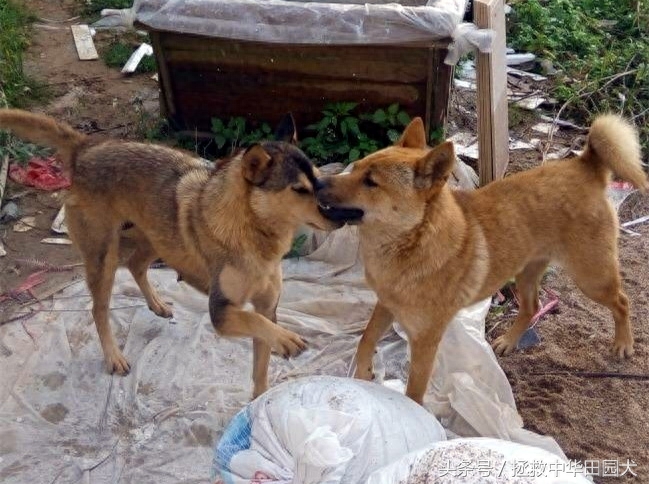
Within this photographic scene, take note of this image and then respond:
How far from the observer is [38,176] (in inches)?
233

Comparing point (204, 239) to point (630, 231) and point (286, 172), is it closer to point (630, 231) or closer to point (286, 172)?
point (286, 172)

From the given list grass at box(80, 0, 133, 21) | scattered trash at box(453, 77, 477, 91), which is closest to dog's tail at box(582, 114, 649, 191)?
scattered trash at box(453, 77, 477, 91)

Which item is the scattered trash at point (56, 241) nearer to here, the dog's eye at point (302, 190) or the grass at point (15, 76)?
the grass at point (15, 76)

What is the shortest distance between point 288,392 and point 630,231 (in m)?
3.55

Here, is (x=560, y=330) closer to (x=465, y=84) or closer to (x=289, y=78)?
(x=289, y=78)

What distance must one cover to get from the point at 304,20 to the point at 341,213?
2.66 m

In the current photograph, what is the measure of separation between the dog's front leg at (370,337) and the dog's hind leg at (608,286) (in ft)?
3.45

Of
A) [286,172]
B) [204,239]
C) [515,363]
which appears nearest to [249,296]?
[204,239]

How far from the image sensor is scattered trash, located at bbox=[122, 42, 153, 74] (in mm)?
7484

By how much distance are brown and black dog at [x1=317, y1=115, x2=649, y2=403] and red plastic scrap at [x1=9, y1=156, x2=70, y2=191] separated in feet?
10.5

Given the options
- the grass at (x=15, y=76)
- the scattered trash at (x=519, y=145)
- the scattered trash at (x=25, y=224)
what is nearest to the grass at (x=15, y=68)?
the grass at (x=15, y=76)

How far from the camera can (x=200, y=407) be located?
399 cm

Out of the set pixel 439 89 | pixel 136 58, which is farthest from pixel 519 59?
pixel 136 58

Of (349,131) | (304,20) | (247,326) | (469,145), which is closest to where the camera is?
(247,326)
